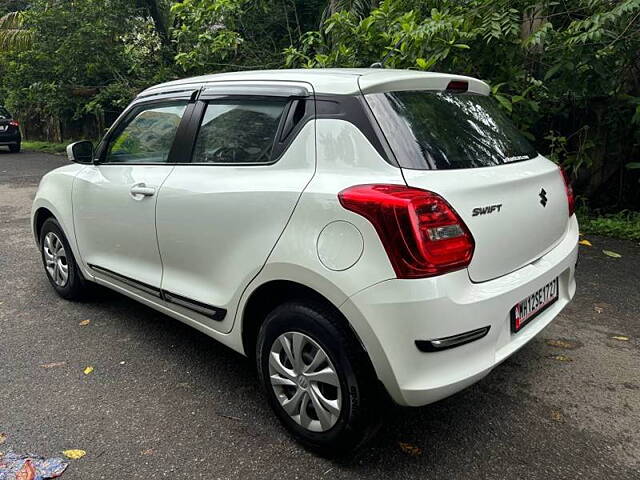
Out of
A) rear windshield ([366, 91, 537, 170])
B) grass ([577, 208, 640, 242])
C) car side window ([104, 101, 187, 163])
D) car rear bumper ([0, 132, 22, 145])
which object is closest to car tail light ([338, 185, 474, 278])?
rear windshield ([366, 91, 537, 170])

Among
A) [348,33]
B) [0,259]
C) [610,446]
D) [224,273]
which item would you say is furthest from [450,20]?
[0,259]

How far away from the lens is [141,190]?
3.16 m

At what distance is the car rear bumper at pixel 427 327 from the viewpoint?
6.53 feet

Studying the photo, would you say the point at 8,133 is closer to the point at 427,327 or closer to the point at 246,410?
the point at 246,410

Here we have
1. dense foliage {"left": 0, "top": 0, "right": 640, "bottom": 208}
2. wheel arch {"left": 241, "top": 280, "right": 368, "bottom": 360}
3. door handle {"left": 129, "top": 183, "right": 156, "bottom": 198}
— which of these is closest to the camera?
wheel arch {"left": 241, "top": 280, "right": 368, "bottom": 360}

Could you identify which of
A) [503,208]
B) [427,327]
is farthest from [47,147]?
[427,327]

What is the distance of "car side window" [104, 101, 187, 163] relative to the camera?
3.20 meters

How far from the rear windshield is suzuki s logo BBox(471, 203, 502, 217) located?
0.71 feet

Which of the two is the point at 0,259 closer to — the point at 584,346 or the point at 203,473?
the point at 203,473

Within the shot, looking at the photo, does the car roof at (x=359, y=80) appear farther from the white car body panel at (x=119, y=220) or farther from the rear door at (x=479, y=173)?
the white car body panel at (x=119, y=220)

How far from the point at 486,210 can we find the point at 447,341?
0.56 meters

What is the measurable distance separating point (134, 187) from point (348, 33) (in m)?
4.01

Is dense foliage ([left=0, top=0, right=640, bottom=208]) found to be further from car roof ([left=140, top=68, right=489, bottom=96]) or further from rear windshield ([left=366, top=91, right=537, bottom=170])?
car roof ([left=140, top=68, right=489, bottom=96])

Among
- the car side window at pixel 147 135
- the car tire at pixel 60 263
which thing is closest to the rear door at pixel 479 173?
the car side window at pixel 147 135
